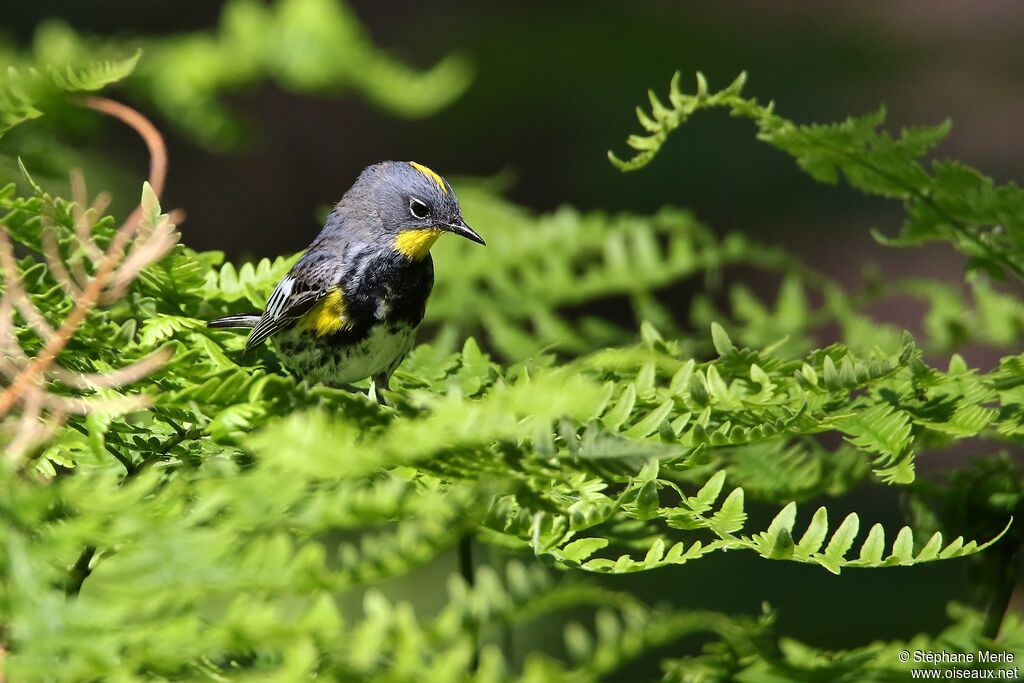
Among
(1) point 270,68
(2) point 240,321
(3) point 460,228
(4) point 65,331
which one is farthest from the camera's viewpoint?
(1) point 270,68

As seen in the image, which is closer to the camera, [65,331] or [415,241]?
[65,331]

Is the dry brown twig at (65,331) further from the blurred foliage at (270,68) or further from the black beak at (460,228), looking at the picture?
the blurred foliage at (270,68)

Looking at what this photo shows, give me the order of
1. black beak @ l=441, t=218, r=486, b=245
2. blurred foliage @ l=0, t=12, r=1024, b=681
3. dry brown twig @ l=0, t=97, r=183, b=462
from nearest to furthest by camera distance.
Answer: blurred foliage @ l=0, t=12, r=1024, b=681
dry brown twig @ l=0, t=97, r=183, b=462
black beak @ l=441, t=218, r=486, b=245

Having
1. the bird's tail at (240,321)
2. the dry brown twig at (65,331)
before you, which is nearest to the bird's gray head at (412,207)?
the bird's tail at (240,321)

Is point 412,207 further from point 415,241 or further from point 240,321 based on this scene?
point 240,321

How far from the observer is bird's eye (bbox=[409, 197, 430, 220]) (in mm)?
2533

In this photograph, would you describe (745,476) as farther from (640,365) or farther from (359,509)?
(359,509)

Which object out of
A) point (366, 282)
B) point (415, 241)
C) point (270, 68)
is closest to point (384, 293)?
point (366, 282)

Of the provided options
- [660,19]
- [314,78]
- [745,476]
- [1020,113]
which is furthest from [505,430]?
[1020,113]

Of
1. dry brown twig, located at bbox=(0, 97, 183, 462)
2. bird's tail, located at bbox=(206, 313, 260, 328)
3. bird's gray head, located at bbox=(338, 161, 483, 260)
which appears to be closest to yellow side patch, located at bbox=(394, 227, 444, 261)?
bird's gray head, located at bbox=(338, 161, 483, 260)

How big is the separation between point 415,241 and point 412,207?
0.09 meters

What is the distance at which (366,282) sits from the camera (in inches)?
94.5

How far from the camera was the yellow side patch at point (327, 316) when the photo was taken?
2332mm

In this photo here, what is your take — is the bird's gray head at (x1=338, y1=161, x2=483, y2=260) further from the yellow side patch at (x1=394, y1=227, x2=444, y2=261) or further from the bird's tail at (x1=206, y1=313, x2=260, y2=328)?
the bird's tail at (x1=206, y1=313, x2=260, y2=328)
